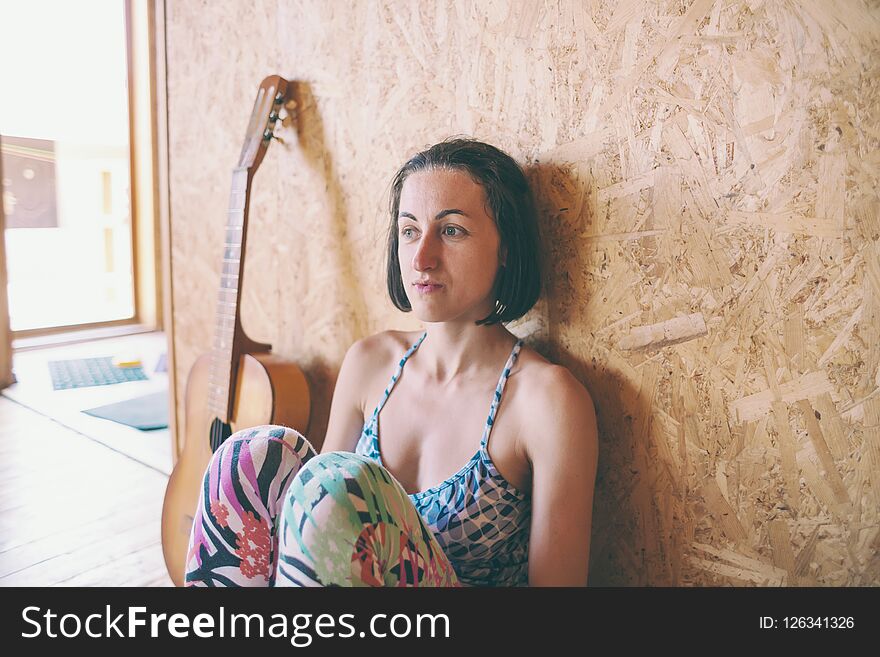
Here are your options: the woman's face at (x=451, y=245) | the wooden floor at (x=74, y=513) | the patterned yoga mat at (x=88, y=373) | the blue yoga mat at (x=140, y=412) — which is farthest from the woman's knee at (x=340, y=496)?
the patterned yoga mat at (x=88, y=373)

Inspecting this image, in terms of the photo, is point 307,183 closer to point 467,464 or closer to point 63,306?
point 467,464

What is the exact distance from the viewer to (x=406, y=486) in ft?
4.09

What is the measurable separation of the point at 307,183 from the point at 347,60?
0.31 metres

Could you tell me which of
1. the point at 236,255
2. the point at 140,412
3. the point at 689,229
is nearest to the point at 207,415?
the point at 236,255

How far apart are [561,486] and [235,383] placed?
0.96 meters

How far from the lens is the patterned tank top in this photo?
3.76 ft

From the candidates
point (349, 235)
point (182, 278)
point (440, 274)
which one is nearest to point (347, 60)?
point (349, 235)

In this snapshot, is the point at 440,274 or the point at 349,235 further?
the point at 349,235

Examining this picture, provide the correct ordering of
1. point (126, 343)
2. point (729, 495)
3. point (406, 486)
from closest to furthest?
point (729, 495), point (406, 486), point (126, 343)

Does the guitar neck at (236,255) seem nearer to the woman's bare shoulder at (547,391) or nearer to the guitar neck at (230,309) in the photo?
the guitar neck at (230,309)

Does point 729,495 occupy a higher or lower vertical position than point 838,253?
lower

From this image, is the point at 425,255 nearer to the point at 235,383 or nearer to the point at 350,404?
the point at 350,404

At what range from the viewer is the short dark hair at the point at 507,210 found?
117 centimetres

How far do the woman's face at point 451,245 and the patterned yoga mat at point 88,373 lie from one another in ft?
11.1
